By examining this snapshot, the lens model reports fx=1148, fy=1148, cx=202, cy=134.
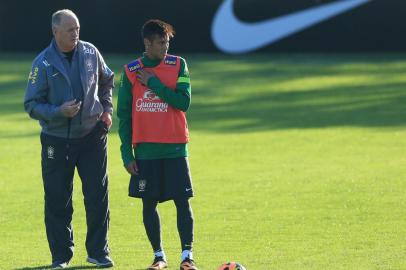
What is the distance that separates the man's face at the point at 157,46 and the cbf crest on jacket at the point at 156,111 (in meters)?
0.10

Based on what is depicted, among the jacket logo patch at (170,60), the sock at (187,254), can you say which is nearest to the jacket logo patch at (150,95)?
the jacket logo patch at (170,60)

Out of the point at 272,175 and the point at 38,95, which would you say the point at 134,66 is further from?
the point at 272,175

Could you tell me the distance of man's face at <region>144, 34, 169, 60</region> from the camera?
26.9 ft

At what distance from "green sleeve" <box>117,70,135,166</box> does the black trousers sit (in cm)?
32

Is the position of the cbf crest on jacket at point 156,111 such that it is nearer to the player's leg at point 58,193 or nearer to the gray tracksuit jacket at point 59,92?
the gray tracksuit jacket at point 59,92

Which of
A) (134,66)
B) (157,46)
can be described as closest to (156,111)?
(134,66)

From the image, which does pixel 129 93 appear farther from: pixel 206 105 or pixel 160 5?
pixel 160 5

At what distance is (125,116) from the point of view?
27.7 ft

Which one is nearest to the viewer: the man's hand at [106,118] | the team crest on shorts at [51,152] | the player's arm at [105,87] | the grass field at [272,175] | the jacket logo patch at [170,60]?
the jacket logo patch at [170,60]

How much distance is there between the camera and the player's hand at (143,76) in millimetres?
8250

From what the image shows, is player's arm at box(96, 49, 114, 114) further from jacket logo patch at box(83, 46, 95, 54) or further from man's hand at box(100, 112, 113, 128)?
jacket logo patch at box(83, 46, 95, 54)

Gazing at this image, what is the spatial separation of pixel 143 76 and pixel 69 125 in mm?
745

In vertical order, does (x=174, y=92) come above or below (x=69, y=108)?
above

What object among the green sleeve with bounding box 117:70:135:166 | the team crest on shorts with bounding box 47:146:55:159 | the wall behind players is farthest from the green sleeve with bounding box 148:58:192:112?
the wall behind players
